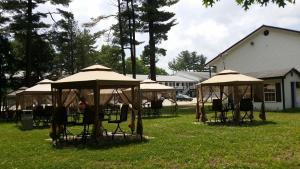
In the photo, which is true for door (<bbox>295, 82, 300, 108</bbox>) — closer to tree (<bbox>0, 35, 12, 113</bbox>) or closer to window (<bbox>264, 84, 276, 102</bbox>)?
window (<bbox>264, 84, 276, 102</bbox>)

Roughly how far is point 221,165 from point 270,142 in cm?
380

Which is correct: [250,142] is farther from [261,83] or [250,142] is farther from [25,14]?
[25,14]

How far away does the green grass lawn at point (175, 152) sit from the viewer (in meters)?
9.35

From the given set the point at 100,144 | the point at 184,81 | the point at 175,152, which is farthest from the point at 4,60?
the point at 184,81

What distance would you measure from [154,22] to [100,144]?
88.9 ft

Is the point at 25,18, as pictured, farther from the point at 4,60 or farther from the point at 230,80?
the point at 230,80

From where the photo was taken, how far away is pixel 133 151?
11.2 meters

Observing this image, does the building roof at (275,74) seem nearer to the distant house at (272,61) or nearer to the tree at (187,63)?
the distant house at (272,61)

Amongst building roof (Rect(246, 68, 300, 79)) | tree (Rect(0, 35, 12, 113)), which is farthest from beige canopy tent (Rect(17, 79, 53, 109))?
building roof (Rect(246, 68, 300, 79))

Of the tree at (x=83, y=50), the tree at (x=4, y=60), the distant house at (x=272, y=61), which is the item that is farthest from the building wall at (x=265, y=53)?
the tree at (x=83, y=50)

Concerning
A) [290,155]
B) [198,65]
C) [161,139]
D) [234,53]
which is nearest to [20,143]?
[161,139]

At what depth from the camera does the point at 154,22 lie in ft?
127

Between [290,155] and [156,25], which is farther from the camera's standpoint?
[156,25]

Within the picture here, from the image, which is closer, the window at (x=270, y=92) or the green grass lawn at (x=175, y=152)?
the green grass lawn at (x=175, y=152)
